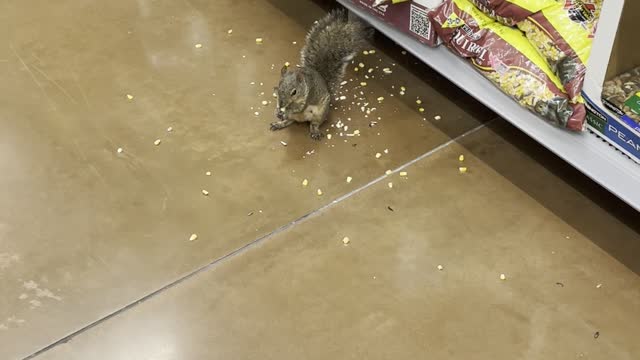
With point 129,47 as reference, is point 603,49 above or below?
above

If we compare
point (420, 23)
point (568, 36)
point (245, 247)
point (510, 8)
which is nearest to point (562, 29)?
point (568, 36)

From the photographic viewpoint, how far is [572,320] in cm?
206

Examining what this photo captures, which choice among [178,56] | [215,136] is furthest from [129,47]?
[215,136]

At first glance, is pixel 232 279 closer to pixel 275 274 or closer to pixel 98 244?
pixel 275 274

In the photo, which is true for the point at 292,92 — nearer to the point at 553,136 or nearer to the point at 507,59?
the point at 507,59

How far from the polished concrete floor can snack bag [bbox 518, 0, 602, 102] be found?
0.45m

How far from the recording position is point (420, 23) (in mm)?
2574

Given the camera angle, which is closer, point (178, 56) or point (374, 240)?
point (374, 240)

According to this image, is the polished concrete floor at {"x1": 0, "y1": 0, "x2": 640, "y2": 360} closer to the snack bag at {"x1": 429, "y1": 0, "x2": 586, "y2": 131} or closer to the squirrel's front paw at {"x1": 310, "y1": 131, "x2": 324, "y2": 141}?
the squirrel's front paw at {"x1": 310, "y1": 131, "x2": 324, "y2": 141}

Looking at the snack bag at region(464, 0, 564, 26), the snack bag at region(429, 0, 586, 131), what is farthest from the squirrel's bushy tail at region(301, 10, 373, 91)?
the snack bag at region(464, 0, 564, 26)

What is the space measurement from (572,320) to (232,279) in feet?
3.35

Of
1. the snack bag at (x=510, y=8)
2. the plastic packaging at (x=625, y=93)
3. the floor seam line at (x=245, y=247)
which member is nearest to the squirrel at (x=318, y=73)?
the floor seam line at (x=245, y=247)

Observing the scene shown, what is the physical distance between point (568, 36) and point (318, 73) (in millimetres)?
925

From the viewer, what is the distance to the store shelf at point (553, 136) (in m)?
2.11
